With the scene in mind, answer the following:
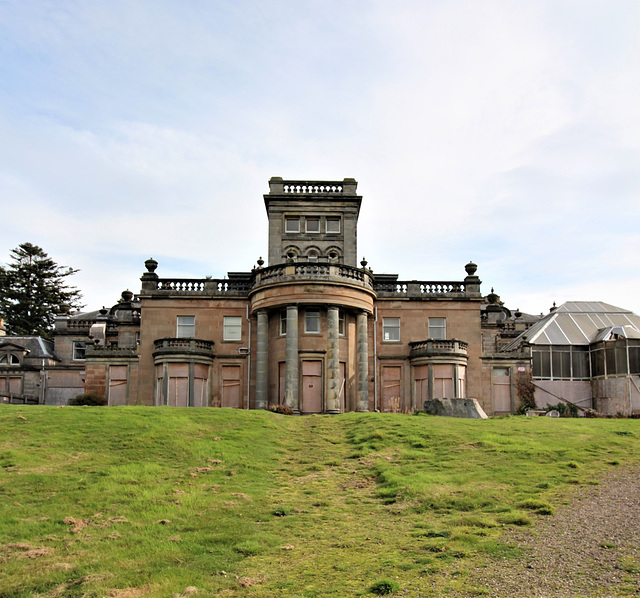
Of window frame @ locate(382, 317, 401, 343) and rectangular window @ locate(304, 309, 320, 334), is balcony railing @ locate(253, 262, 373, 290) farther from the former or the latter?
window frame @ locate(382, 317, 401, 343)

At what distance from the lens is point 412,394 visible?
128 feet

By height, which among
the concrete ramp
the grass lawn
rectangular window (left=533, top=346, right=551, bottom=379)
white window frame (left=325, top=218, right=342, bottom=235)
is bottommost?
the grass lawn

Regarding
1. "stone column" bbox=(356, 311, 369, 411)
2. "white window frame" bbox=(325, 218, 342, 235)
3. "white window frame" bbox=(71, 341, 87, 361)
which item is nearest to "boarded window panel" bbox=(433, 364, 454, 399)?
"stone column" bbox=(356, 311, 369, 411)

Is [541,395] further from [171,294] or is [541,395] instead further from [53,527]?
[53,527]

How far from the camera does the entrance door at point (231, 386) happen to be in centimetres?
3872

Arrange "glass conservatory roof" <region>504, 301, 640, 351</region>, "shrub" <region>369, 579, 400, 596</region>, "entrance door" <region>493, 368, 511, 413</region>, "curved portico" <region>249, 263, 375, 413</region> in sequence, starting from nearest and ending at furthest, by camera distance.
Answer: "shrub" <region>369, 579, 400, 596</region>
"curved portico" <region>249, 263, 375, 413</region>
"entrance door" <region>493, 368, 511, 413</region>
"glass conservatory roof" <region>504, 301, 640, 351</region>

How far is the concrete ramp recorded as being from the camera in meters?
29.0

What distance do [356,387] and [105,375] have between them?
1531cm

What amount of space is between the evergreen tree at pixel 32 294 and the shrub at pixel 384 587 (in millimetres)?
70120

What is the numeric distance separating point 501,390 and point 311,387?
1300 centimetres

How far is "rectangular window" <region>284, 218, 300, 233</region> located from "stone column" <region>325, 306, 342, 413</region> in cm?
1074

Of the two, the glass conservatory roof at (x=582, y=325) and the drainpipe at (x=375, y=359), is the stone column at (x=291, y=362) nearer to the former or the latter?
the drainpipe at (x=375, y=359)

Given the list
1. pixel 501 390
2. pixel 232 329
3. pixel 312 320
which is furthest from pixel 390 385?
pixel 232 329

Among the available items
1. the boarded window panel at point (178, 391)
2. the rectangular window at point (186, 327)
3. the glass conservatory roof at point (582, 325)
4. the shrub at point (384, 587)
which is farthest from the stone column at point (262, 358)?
the shrub at point (384, 587)
